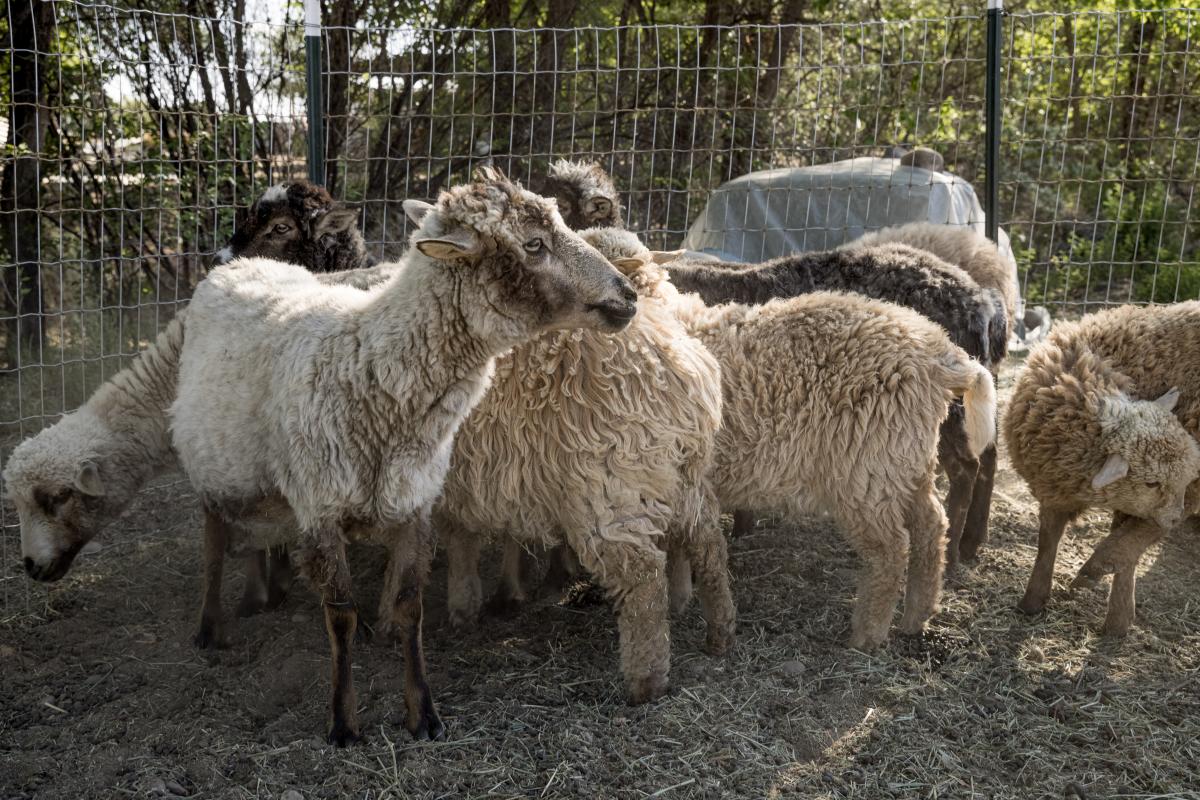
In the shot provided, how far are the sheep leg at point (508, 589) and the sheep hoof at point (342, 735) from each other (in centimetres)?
112

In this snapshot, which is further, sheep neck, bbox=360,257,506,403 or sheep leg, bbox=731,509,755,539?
sheep leg, bbox=731,509,755,539

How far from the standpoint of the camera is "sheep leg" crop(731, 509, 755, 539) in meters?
5.30

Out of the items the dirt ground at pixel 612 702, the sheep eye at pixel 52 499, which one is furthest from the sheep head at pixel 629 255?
the sheep eye at pixel 52 499

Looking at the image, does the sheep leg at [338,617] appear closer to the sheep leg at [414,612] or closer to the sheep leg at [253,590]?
the sheep leg at [414,612]

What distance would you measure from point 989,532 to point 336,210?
3650 mm

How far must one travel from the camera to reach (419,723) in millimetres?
3471

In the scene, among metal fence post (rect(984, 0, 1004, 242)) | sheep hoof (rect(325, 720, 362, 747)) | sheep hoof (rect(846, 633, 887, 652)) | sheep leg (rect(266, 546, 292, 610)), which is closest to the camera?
sheep hoof (rect(325, 720, 362, 747))

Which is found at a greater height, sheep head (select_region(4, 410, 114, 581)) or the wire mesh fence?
the wire mesh fence

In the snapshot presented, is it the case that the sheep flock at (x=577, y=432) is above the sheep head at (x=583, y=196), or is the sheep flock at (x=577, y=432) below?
below

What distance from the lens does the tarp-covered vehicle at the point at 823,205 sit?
7.00 meters

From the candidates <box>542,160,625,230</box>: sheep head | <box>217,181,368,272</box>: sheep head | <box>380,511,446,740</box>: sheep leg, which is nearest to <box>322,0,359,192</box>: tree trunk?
<box>217,181,368,272</box>: sheep head

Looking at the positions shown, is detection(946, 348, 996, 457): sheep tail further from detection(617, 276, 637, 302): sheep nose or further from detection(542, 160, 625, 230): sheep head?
detection(542, 160, 625, 230): sheep head

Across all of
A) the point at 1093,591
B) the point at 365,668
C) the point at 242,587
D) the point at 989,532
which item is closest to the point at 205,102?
the point at 242,587

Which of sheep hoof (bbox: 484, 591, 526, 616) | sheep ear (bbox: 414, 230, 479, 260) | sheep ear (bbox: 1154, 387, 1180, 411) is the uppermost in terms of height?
sheep ear (bbox: 414, 230, 479, 260)
